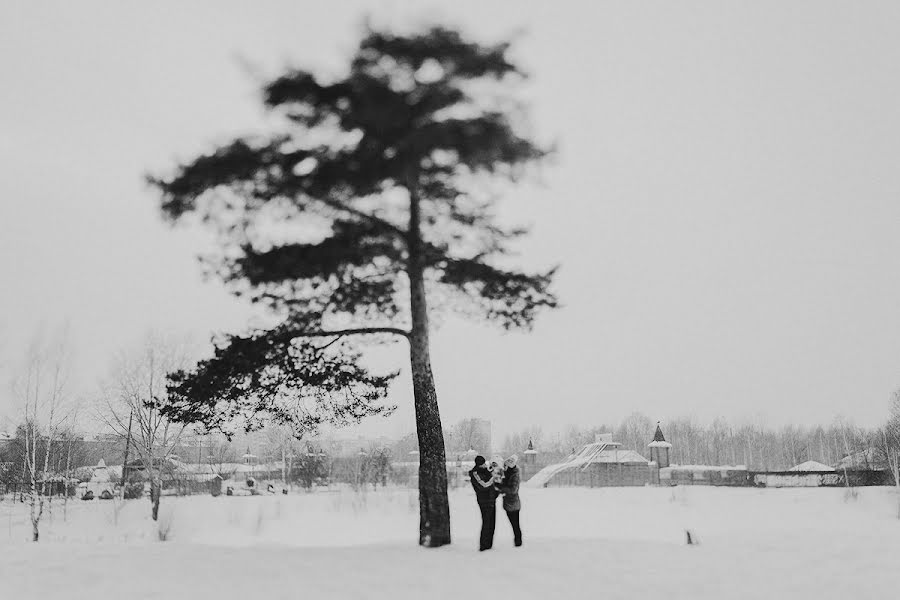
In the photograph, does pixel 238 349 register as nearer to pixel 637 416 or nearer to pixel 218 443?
pixel 218 443

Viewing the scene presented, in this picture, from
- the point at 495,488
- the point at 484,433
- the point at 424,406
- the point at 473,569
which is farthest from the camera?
the point at 484,433

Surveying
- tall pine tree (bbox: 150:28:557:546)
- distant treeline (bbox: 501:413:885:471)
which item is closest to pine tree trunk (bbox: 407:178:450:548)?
tall pine tree (bbox: 150:28:557:546)

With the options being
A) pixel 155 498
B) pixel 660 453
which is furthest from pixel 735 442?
pixel 155 498

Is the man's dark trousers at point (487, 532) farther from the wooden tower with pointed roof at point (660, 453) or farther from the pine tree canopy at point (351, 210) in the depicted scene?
the wooden tower with pointed roof at point (660, 453)

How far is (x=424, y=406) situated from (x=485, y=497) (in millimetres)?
1785

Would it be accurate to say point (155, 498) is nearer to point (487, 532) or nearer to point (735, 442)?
point (487, 532)

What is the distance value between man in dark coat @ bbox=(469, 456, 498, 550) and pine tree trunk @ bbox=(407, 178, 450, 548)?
0.55m

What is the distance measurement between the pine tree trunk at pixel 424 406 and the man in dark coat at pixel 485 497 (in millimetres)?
548

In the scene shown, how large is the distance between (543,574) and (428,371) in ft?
12.6

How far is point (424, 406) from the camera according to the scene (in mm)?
11031

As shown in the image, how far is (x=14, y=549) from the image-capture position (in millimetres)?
9125

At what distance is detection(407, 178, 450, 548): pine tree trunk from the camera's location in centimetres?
1086

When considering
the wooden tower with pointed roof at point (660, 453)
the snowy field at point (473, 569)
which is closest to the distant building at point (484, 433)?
the wooden tower with pointed roof at point (660, 453)

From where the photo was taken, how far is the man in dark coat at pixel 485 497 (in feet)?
34.2
